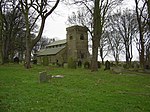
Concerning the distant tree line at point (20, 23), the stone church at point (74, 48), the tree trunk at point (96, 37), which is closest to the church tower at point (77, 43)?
the stone church at point (74, 48)

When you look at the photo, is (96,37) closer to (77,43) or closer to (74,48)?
(77,43)

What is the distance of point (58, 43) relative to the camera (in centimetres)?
6594

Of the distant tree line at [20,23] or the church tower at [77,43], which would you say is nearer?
the distant tree line at [20,23]

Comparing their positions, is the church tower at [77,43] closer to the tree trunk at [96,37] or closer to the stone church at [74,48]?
the stone church at [74,48]

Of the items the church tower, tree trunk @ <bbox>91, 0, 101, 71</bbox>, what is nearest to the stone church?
the church tower

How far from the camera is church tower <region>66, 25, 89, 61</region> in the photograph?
2162 inches

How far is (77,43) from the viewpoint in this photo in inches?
2173

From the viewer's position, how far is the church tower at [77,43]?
180 feet

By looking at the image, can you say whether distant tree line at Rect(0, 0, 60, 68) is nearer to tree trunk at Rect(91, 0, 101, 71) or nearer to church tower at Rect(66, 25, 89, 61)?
tree trunk at Rect(91, 0, 101, 71)

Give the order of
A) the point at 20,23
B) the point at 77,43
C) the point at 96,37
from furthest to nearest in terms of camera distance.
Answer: the point at 77,43
the point at 20,23
the point at 96,37

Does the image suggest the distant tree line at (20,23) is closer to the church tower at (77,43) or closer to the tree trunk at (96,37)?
the tree trunk at (96,37)

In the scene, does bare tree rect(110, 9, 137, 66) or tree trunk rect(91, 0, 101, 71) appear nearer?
tree trunk rect(91, 0, 101, 71)

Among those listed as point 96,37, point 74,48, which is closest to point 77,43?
point 74,48

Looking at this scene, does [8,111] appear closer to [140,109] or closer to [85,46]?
[140,109]
